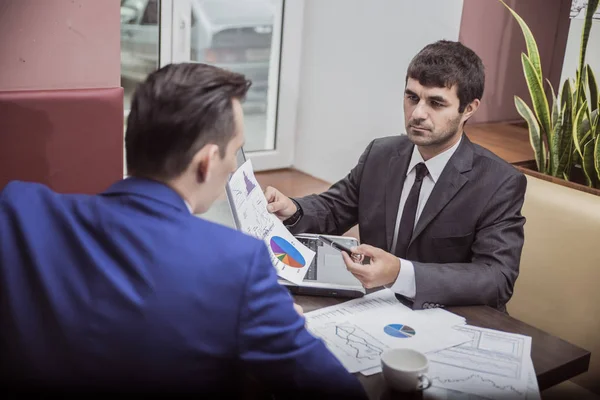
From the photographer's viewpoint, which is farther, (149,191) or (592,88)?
(592,88)

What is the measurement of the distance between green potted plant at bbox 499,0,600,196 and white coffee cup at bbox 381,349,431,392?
1.22m

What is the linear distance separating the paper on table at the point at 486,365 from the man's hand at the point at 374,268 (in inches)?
8.1

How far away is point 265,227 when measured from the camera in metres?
1.73

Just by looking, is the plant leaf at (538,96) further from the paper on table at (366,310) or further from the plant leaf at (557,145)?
the paper on table at (366,310)

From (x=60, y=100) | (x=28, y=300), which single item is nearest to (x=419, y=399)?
(x=28, y=300)

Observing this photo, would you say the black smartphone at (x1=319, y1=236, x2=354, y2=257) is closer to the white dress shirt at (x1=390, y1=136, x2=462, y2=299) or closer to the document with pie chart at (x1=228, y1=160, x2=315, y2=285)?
the document with pie chart at (x1=228, y1=160, x2=315, y2=285)

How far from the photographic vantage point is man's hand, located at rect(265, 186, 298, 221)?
195cm

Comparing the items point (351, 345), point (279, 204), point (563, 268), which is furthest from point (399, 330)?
point (563, 268)

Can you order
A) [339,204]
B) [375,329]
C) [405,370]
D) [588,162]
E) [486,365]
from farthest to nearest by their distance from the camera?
1. [588,162]
2. [339,204]
3. [375,329]
4. [486,365]
5. [405,370]

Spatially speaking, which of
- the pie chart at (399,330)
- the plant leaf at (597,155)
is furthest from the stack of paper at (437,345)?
the plant leaf at (597,155)

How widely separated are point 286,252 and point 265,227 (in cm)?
8

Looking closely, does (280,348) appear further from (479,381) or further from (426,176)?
(426,176)

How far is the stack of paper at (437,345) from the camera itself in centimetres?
132

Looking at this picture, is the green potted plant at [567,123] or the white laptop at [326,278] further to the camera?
the green potted plant at [567,123]
